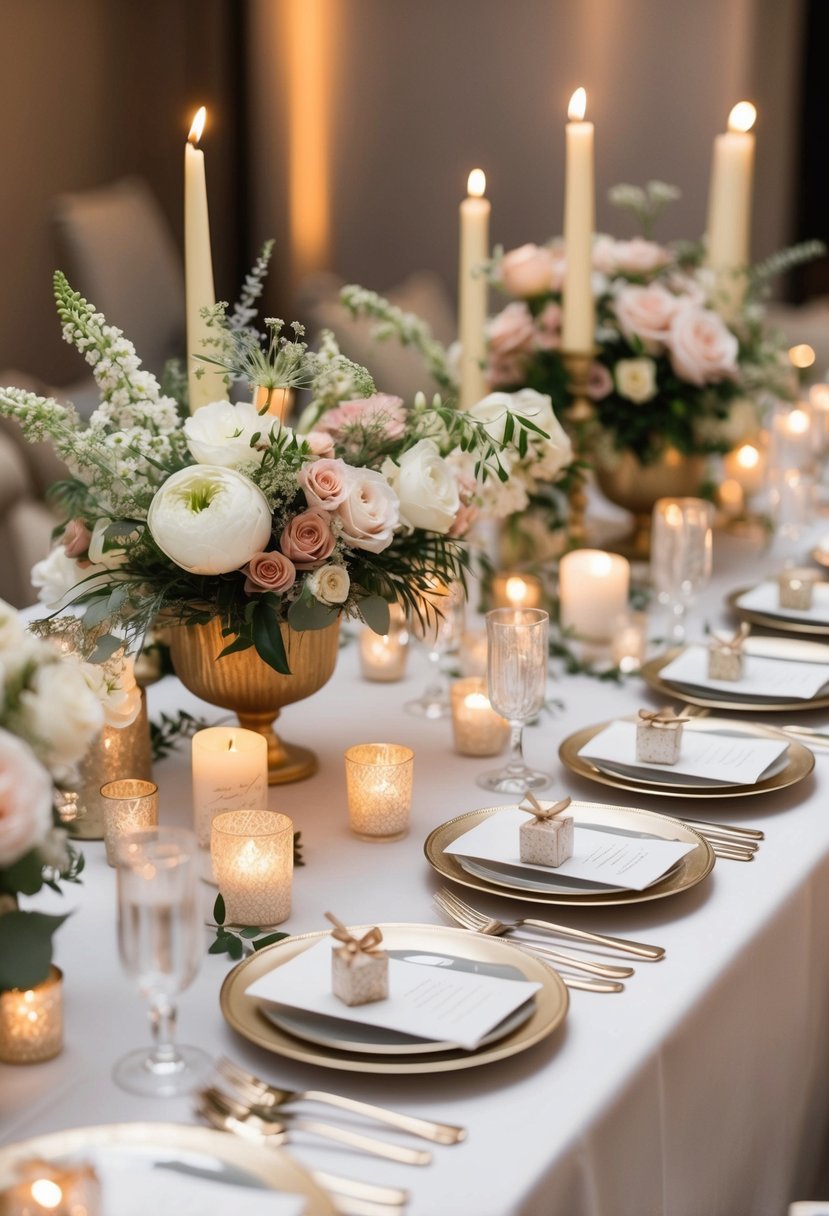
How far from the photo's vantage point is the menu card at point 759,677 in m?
1.80

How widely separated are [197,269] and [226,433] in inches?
10.5

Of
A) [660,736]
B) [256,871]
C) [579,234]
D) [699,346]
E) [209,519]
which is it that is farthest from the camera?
[699,346]

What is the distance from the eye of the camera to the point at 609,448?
2.38m

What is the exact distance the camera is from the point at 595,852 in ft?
4.41

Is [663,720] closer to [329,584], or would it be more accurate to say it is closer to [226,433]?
[329,584]

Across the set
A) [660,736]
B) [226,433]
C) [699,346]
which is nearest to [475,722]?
[660,736]

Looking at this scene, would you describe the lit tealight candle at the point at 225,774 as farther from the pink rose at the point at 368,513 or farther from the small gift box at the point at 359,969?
the small gift box at the point at 359,969

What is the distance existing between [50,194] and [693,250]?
329cm

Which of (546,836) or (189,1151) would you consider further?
(546,836)

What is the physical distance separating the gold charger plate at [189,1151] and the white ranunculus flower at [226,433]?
0.68 m

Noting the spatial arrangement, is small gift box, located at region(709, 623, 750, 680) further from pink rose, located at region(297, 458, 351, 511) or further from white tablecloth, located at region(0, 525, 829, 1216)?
pink rose, located at region(297, 458, 351, 511)

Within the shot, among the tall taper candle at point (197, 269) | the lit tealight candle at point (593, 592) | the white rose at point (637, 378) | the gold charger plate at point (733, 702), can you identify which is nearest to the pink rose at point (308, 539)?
the tall taper candle at point (197, 269)

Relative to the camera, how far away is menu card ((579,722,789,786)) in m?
1.53

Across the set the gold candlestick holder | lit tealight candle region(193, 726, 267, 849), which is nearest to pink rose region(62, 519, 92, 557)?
lit tealight candle region(193, 726, 267, 849)
